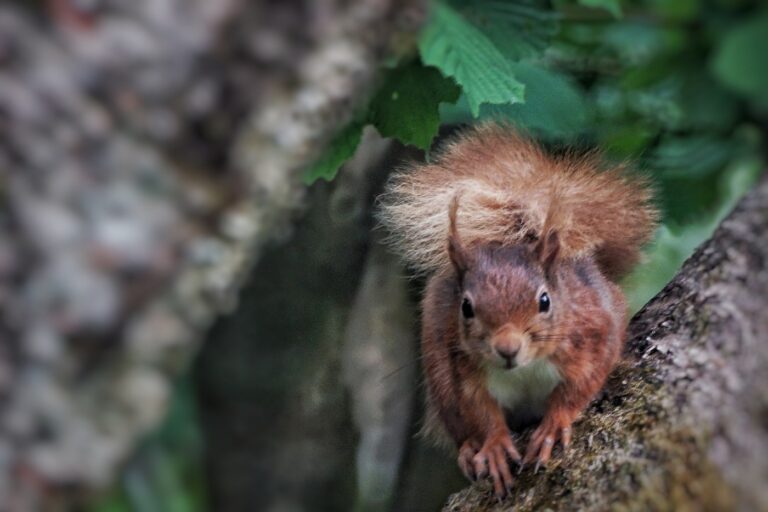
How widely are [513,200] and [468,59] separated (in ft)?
1.46

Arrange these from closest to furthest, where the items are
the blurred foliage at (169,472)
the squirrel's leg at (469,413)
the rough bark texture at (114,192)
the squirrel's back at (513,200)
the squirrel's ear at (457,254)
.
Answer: the rough bark texture at (114,192) < the blurred foliage at (169,472) < the squirrel's leg at (469,413) < the squirrel's ear at (457,254) < the squirrel's back at (513,200)

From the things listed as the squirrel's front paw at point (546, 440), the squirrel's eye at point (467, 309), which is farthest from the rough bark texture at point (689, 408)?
the squirrel's eye at point (467, 309)

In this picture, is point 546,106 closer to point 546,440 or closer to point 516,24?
point 516,24

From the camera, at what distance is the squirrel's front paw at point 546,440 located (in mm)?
1501

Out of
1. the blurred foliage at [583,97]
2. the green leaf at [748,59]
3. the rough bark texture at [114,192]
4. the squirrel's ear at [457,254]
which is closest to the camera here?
the rough bark texture at [114,192]

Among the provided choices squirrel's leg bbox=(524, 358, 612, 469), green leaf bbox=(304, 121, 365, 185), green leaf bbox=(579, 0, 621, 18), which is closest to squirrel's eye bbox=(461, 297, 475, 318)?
squirrel's leg bbox=(524, 358, 612, 469)

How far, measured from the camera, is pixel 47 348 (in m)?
0.78

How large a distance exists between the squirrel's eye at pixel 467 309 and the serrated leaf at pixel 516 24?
1.43 feet

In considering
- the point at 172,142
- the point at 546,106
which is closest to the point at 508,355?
the point at 546,106

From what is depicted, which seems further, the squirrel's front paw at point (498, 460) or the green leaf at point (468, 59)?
the squirrel's front paw at point (498, 460)

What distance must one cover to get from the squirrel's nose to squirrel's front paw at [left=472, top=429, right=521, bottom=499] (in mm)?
154

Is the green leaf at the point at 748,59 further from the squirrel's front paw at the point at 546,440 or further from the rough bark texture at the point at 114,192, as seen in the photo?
the squirrel's front paw at the point at 546,440

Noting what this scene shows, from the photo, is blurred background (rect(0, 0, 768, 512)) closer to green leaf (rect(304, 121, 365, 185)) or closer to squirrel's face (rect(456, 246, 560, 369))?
green leaf (rect(304, 121, 365, 185))

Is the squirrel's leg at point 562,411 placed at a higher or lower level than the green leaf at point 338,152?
lower
